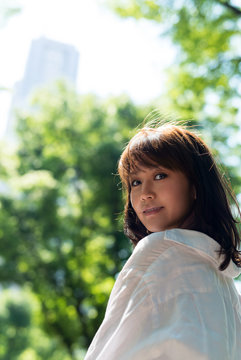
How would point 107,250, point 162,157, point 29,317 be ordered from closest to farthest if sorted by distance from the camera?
1. point 162,157
2. point 107,250
3. point 29,317

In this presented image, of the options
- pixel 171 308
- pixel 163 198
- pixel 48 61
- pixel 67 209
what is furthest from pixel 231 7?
pixel 48 61

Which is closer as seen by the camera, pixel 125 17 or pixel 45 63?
pixel 125 17

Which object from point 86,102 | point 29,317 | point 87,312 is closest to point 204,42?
point 86,102

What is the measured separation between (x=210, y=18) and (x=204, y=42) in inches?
9.6

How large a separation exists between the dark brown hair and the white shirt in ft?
→ 0.49

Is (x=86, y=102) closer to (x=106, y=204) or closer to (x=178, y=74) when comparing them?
(x=106, y=204)

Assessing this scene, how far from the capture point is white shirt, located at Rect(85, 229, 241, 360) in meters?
0.69

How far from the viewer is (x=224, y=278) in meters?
0.93

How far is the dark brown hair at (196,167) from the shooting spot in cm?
104

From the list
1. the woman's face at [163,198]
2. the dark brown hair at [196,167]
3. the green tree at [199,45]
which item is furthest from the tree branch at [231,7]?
the woman's face at [163,198]

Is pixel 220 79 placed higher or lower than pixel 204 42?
lower

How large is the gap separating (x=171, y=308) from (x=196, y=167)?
0.49 meters

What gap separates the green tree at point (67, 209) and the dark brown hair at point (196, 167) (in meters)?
6.57

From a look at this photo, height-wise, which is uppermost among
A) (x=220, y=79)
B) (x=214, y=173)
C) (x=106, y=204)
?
(x=220, y=79)
